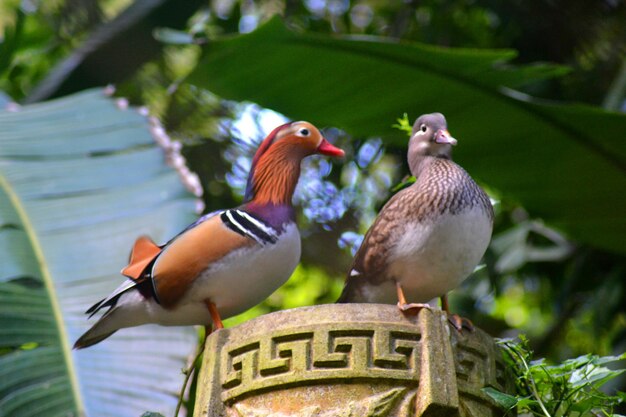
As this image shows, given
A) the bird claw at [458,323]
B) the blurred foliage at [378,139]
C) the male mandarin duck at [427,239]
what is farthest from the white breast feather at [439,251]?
the blurred foliage at [378,139]

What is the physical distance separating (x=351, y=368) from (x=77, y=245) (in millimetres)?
1218

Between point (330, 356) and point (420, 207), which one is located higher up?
point (420, 207)

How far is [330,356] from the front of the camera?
2123 mm

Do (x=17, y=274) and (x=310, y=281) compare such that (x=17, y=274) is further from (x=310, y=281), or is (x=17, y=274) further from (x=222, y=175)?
(x=310, y=281)

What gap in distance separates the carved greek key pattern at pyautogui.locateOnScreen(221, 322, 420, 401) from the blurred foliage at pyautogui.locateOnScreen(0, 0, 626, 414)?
218 cm

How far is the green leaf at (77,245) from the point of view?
260 centimetres

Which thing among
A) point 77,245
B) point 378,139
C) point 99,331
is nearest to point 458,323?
point 99,331

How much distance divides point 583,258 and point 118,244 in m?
3.13

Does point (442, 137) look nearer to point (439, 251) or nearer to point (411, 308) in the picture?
point (439, 251)

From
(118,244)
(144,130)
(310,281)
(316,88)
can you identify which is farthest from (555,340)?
(118,244)

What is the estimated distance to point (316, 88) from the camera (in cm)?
384

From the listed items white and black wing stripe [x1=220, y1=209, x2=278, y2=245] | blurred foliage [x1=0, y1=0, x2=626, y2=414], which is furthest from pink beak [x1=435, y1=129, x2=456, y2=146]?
blurred foliage [x1=0, y1=0, x2=626, y2=414]

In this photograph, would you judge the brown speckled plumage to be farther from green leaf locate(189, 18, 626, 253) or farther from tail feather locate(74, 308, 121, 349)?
green leaf locate(189, 18, 626, 253)

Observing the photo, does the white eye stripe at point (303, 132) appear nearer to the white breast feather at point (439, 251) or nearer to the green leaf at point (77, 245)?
the white breast feather at point (439, 251)
